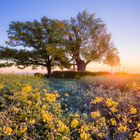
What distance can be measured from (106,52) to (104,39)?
5.93 ft

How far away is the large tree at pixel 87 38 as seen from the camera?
3347cm

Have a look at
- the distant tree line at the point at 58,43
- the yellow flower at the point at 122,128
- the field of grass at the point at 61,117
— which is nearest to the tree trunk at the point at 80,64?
the distant tree line at the point at 58,43

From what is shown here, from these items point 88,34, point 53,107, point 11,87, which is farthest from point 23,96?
point 88,34

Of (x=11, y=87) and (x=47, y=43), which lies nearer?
(x=11, y=87)

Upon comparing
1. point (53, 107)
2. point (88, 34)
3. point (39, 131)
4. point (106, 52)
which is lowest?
point (39, 131)

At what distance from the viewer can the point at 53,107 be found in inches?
265

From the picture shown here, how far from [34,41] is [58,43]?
9.23 ft

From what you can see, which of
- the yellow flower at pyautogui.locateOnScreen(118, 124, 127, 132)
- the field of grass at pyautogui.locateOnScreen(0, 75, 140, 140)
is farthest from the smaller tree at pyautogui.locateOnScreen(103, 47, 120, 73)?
the yellow flower at pyautogui.locateOnScreen(118, 124, 127, 132)

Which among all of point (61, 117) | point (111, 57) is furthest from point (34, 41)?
point (61, 117)

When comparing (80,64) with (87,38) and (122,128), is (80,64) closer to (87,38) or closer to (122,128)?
(87,38)

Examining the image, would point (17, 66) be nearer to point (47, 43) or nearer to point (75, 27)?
point (47, 43)

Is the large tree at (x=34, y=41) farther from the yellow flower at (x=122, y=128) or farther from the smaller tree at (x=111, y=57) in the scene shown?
the yellow flower at (x=122, y=128)

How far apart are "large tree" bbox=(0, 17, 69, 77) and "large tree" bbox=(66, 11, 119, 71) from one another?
2165 millimetres

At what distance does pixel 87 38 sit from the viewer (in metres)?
34.0
